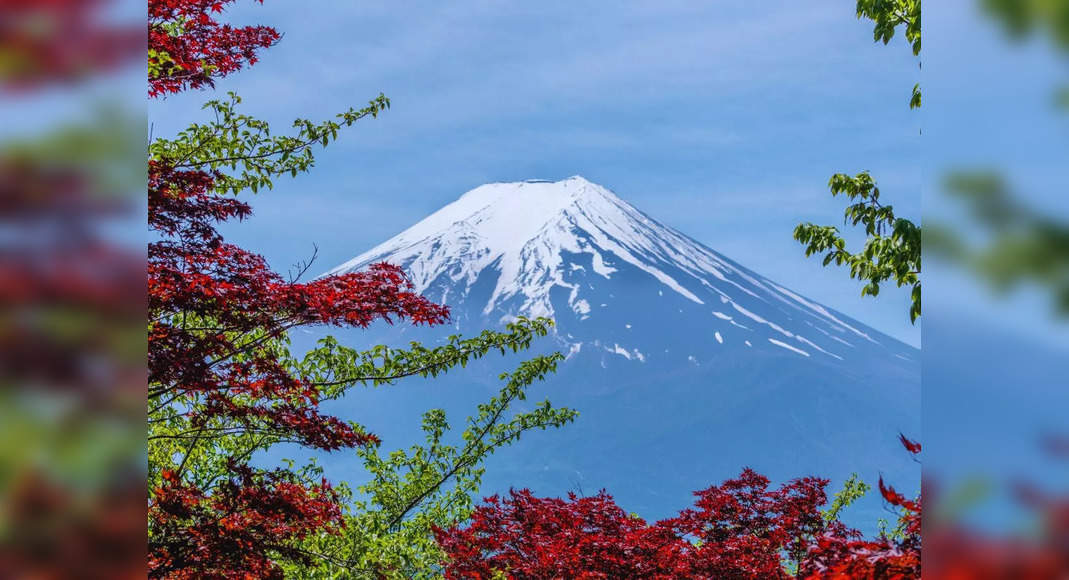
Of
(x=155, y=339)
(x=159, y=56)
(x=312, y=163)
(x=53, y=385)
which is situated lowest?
(x=53, y=385)

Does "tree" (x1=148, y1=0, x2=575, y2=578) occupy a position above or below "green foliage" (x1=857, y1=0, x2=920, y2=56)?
below

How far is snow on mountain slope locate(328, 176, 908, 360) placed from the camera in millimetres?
65750

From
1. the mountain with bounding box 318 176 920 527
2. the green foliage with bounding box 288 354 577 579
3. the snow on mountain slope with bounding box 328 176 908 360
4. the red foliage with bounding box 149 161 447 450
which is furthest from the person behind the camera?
the snow on mountain slope with bounding box 328 176 908 360

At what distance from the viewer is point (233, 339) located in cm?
393

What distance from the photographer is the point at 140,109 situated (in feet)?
2.02

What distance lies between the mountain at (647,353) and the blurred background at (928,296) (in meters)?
48.0

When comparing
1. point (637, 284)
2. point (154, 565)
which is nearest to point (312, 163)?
point (154, 565)

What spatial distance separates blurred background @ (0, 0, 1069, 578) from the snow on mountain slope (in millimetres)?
62961

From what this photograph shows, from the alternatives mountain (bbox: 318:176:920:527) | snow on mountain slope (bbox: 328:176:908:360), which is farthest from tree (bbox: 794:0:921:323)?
snow on mountain slope (bbox: 328:176:908:360)

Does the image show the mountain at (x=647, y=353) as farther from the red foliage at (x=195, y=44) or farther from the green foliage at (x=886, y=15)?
the red foliage at (x=195, y=44)

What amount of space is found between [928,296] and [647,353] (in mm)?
65797

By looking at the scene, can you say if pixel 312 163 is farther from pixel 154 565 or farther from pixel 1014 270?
pixel 1014 270

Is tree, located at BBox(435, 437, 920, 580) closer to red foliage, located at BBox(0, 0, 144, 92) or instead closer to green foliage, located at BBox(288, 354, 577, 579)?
green foliage, located at BBox(288, 354, 577, 579)

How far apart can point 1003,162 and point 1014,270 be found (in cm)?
9
